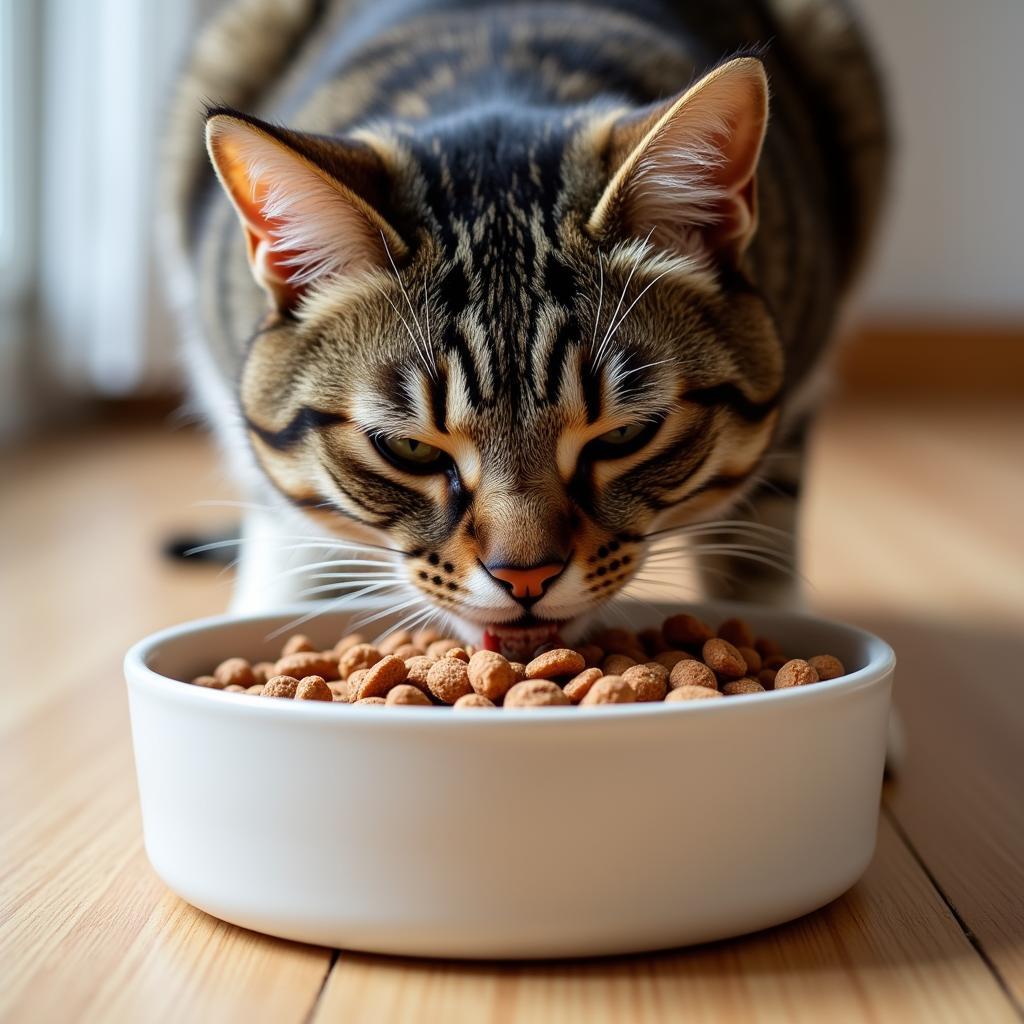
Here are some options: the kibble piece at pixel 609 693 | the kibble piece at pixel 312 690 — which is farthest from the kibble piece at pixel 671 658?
the kibble piece at pixel 312 690

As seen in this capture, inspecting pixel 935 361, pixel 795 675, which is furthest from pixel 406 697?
pixel 935 361

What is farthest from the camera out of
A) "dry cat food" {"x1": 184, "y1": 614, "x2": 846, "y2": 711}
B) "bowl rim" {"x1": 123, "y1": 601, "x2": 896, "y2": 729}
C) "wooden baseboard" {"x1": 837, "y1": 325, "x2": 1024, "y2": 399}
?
"wooden baseboard" {"x1": 837, "y1": 325, "x2": 1024, "y2": 399}

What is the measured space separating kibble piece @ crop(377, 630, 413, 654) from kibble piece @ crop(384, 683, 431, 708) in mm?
133

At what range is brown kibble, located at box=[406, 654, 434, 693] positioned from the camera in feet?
2.84

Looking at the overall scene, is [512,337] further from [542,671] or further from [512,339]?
[542,671]

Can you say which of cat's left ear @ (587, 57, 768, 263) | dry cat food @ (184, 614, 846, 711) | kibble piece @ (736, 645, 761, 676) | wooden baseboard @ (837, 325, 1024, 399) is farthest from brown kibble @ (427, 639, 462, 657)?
wooden baseboard @ (837, 325, 1024, 399)

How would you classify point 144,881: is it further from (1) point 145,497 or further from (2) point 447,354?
(1) point 145,497

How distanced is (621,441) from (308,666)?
287mm

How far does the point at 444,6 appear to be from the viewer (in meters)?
1.67

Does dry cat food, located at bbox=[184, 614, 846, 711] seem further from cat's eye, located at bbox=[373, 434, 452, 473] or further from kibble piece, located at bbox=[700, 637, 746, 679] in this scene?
cat's eye, located at bbox=[373, 434, 452, 473]

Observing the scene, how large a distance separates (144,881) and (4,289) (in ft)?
8.01

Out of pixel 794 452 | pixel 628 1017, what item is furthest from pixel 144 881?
pixel 794 452

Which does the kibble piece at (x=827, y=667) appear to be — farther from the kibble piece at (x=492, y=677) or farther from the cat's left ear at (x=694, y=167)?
the cat's left ear at (x=694, y=167)

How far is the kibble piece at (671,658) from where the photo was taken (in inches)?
35.7
